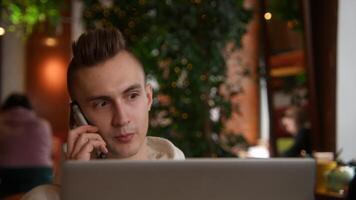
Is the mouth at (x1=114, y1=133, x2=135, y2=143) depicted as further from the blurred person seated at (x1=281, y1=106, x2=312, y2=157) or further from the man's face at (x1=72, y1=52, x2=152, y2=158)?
the blurred person seated at (x1=281, y1=106, x2=312, y2=157)

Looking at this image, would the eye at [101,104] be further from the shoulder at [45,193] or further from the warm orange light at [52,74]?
the warm orange light at [52,74]

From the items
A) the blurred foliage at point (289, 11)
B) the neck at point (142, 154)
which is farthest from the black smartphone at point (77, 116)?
the blurred foliage at point (289, 11)

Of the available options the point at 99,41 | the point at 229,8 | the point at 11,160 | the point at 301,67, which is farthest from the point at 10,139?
the point at 99,41

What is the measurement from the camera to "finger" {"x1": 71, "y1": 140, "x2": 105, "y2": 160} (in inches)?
49.6

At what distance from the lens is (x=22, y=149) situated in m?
4.38

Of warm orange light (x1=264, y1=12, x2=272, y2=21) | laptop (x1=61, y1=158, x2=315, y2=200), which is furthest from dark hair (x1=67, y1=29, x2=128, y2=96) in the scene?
warm orange light (x1=264, y1=12, x2=272, y2=21)

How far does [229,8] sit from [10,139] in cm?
199

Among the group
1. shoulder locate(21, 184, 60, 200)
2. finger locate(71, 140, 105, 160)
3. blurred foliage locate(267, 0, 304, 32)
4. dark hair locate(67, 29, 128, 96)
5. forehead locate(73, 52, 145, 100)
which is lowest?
shoulder locate(21, 184, 60, 200)

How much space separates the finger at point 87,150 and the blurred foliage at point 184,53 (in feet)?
8.41

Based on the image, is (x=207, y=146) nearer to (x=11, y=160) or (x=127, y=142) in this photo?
(x=11, y=160)

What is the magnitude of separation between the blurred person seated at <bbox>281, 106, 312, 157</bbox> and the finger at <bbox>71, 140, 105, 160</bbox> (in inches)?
101

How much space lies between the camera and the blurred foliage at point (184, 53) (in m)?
3.90

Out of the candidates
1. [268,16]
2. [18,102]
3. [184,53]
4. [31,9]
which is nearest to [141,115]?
[184,53]

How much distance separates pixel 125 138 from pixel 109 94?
118 millimetres
